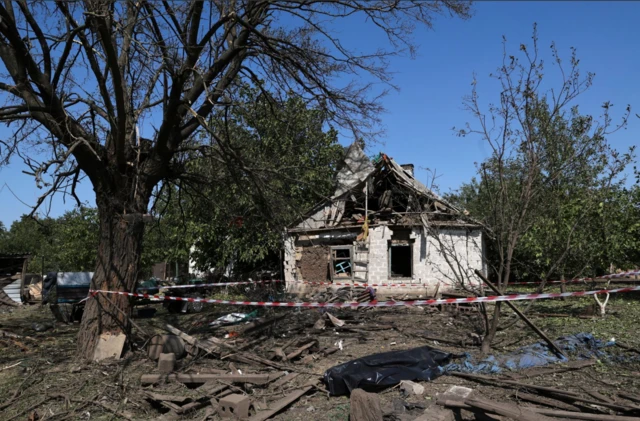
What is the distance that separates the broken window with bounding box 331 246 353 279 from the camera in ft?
62.7

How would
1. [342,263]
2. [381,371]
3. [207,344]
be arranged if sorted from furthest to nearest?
[342,263]
[207,344]
[381,371]

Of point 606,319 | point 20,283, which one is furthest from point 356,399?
point 20,283

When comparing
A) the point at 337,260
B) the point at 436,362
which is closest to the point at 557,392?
the point at 436,362

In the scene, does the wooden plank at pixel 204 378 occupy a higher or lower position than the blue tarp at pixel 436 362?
Answer: lower

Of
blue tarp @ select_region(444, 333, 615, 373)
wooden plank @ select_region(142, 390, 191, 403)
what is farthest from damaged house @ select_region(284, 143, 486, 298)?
wooden plank @ select_region(142, 390, 191, 403)

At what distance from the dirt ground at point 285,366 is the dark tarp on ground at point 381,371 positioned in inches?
5.7

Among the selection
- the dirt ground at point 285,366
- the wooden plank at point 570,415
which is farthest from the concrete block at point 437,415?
the dirt ground at point 285,366

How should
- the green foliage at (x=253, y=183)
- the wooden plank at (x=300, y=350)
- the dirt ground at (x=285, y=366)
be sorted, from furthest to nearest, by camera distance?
1. the green foliage at (x=253, y=183)
2. the wooden plank at (x=300, y=350)
3. the dirt ground at (x=285, y=366)

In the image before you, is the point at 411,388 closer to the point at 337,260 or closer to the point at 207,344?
the point at 207,344

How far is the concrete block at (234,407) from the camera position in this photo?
5.19m

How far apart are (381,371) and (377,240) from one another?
12.7m

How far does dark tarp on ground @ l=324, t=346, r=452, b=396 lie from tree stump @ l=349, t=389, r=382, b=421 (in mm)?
1504

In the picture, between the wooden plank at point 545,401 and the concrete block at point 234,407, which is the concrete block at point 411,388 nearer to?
the wooden plank at point 545,401

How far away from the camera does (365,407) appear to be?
4.26 metres
